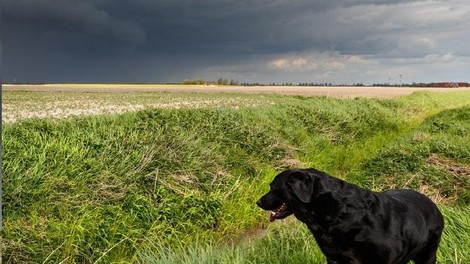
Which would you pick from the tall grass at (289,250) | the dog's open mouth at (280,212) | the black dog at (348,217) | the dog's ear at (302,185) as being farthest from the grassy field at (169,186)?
the dog's ear at (302,185)

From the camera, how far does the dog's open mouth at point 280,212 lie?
4.59 meters

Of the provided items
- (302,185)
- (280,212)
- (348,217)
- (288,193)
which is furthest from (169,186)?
(348,217)

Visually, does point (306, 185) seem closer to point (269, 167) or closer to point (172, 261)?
point (172, 261)

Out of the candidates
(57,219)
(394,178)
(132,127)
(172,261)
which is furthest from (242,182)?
(172,261)

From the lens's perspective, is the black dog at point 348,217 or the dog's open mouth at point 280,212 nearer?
the black dog at point 348,217

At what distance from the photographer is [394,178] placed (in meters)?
10.1

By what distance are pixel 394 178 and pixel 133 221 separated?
5.44 m

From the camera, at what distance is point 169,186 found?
820 cm

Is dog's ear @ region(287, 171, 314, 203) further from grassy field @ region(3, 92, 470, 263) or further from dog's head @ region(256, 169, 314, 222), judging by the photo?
grassy field @ region(3, 92, 470, 263)

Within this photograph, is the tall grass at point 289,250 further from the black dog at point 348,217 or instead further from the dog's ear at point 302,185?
the dog's ear at point 302,185

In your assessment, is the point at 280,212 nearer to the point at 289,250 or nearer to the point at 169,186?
the point at 289,250

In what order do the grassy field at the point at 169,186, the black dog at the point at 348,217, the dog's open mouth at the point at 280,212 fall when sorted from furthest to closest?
the grassy field at the point at 169,186
the dog's open mouth at the point at 280,212
the black dog at the point at 348,217

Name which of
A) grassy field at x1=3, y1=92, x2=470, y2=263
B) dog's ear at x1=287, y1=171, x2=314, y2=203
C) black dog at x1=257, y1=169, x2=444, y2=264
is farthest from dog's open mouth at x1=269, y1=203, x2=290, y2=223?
grassy field at x1=3, y1=92, x2=470, y2=263

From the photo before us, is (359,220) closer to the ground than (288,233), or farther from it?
farther from it
